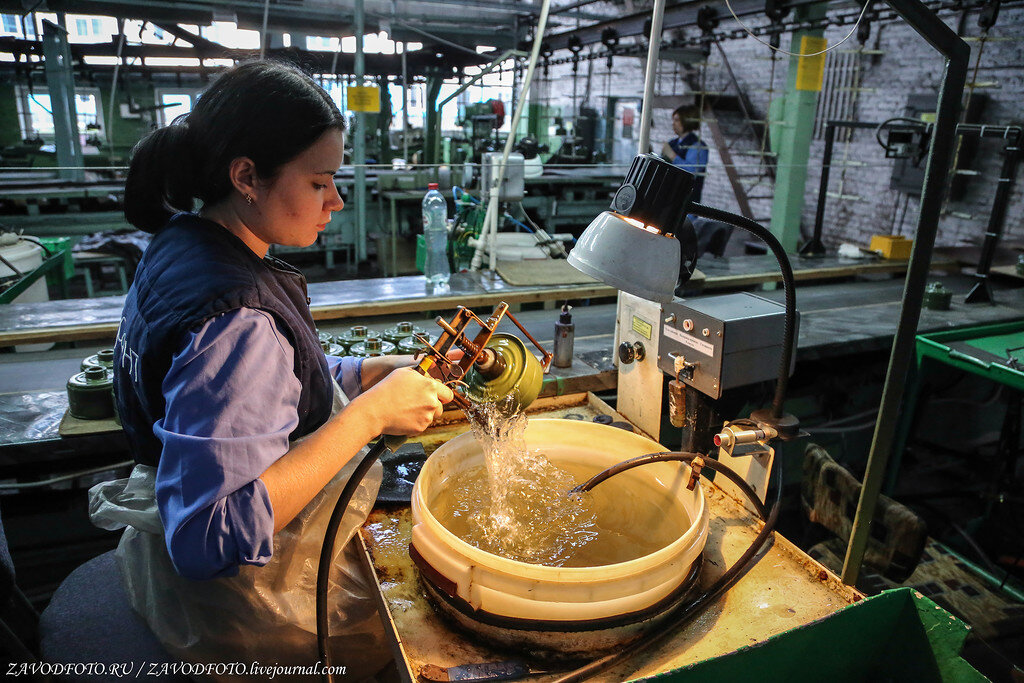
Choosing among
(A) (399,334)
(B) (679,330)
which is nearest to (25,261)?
(A) (399,334)

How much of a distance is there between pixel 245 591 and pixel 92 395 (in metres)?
1.01

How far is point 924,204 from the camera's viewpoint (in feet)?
2.93

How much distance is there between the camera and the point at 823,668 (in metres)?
0.88

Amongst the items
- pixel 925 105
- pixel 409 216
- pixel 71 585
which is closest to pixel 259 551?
pixel 71 585

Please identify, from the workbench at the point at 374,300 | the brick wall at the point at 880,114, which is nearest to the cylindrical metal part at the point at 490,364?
the workbench at the point at 374,300

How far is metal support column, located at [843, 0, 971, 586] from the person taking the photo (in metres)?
0.84

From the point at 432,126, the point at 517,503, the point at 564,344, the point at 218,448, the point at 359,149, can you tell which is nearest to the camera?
the point at 218,448

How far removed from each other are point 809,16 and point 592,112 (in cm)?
592

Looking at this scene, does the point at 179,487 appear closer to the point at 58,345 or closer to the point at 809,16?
the point at 58,345

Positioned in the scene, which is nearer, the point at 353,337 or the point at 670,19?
the point at 353,337

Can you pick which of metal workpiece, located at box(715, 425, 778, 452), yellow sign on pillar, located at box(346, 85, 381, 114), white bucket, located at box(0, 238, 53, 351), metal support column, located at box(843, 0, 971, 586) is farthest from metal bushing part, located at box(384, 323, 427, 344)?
yellow sign on pillar, located at box(346, 85, 381, 114)

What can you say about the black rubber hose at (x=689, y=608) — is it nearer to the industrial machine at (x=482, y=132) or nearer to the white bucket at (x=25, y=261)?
the white bucket at (x=25, y=261)

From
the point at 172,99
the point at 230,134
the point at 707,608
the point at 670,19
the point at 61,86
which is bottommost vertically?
the point at 707,608

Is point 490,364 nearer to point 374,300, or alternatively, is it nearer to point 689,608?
point 689,608
